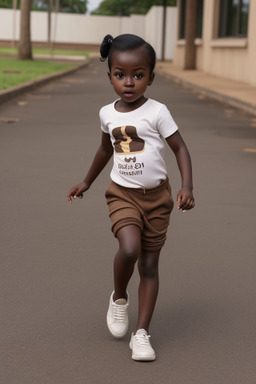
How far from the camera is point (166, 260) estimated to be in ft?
14.6

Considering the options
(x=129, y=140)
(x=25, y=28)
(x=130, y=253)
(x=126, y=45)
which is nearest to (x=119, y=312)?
(x=130, y=253)

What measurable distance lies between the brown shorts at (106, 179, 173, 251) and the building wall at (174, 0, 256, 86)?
59.4 feet

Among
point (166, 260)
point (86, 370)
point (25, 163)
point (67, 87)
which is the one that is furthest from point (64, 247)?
point (67, 87)

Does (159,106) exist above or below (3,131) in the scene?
above

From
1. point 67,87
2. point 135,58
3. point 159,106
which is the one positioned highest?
point 135,58

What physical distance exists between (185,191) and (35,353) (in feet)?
2.96

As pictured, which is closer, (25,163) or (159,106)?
(159,106)

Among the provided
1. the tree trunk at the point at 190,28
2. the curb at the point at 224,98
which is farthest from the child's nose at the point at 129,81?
the tree trunk at the point at 190,28

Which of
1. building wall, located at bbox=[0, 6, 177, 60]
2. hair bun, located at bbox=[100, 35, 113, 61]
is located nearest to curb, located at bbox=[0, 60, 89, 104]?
hair bun, located at bbox=[100, 35, 113, 61]

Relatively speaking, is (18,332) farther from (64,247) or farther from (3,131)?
(3,131)

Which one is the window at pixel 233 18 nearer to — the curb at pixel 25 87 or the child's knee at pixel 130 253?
the curb at pixel 25 87

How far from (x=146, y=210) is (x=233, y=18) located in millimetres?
23612

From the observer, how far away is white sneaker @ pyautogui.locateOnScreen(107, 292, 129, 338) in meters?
3.15

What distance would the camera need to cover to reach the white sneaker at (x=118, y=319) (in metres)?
3.15
